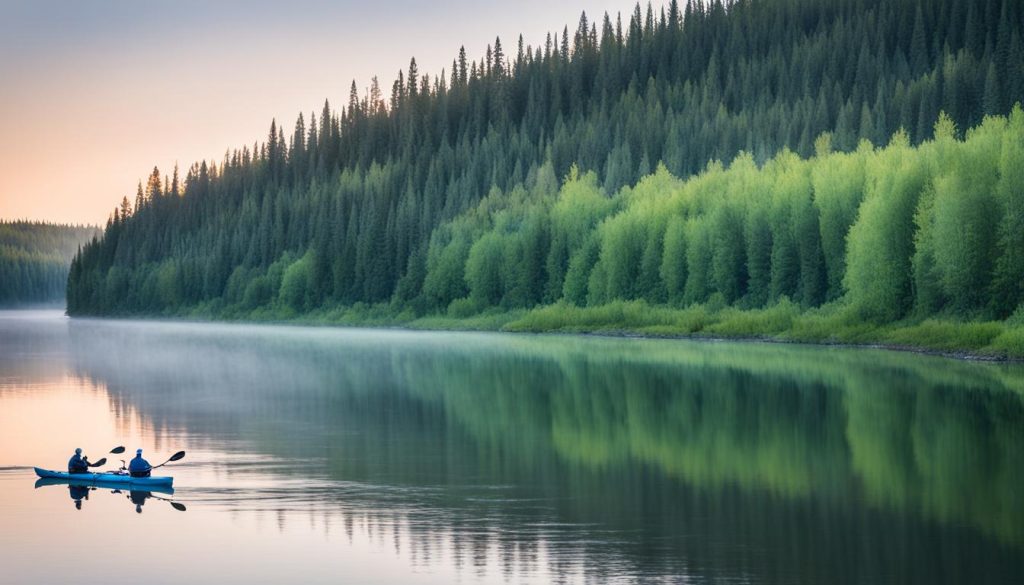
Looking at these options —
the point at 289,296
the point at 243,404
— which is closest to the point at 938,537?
the point at 243,404

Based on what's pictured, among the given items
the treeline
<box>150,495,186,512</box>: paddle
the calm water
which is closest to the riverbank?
the treeline

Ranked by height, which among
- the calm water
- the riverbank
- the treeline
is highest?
the treeline

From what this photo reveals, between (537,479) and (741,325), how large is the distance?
229ft

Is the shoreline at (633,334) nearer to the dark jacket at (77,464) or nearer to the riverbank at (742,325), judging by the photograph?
the riverbank at (742,325)

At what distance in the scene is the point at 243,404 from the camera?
47062mm

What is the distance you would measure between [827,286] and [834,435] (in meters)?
67.5

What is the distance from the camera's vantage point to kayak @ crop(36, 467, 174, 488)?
91.3ft

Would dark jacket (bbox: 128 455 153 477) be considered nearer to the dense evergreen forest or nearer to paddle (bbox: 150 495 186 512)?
paddle (bbox: 150 495 186 512)

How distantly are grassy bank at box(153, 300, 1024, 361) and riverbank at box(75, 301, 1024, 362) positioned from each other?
5 cm

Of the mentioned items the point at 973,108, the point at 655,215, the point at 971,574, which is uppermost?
the point at 973,108

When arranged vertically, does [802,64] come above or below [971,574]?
above

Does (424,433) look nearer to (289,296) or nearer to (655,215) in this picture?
(655,215)

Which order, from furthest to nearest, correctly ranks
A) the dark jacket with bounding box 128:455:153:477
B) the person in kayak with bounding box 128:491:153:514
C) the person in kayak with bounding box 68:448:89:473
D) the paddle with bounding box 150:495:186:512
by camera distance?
the person in kayak with bounding box 68:448:89:473 < the dark jacket with bounding box 128:455:153:477 < the person in kayak with bounding box 128:491:153:514 < the paddle with bounding box 150:495:186:512

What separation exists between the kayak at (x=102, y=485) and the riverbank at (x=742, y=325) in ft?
151
